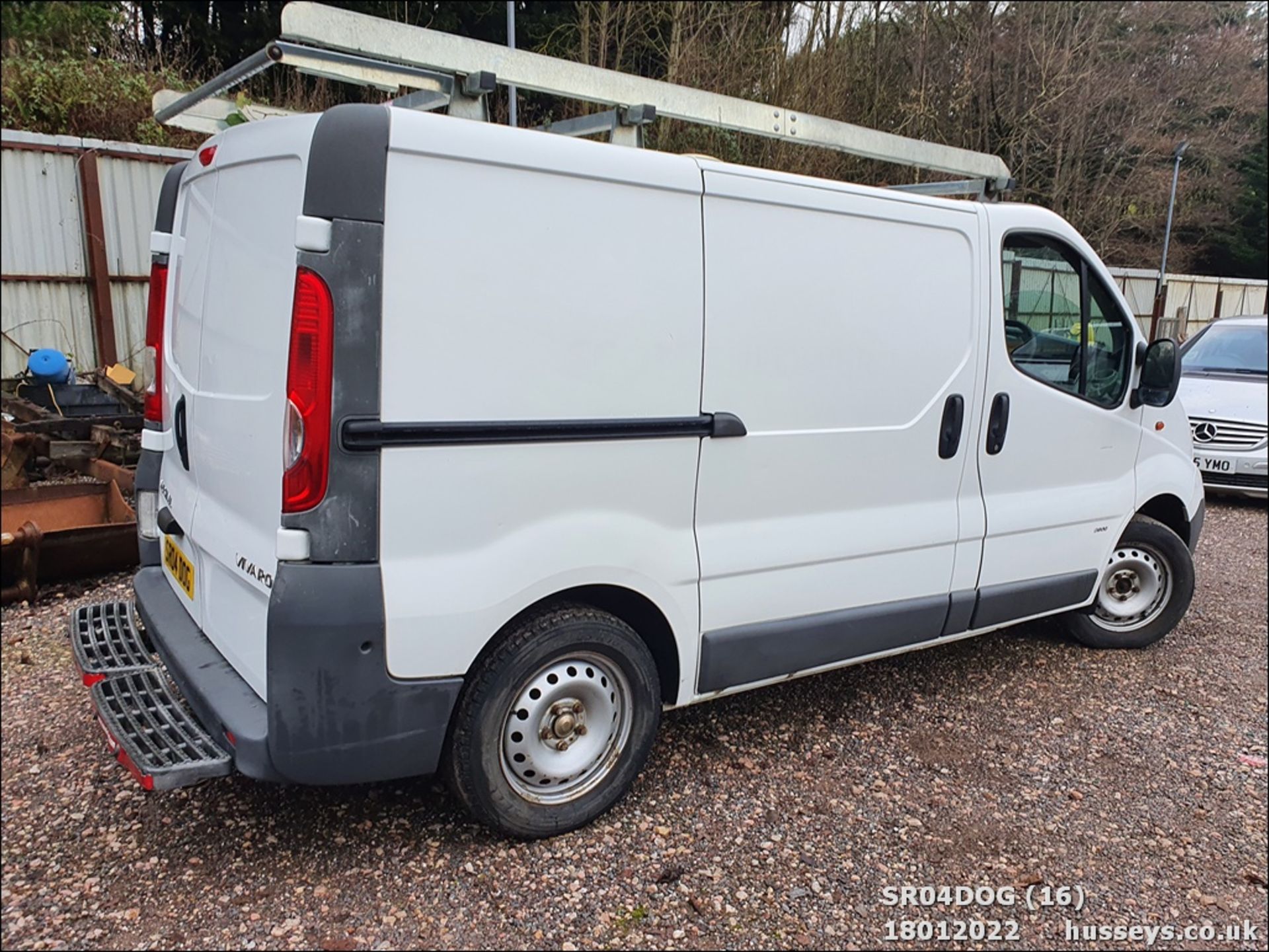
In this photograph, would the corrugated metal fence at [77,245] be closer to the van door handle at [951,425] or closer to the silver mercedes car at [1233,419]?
the van door handle at [951,425]

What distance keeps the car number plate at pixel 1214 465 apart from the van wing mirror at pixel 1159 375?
5196 millimetres

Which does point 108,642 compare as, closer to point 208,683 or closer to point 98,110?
point 208,683

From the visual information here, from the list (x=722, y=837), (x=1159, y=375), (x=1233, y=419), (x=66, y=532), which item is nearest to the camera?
(x=722, y=837)

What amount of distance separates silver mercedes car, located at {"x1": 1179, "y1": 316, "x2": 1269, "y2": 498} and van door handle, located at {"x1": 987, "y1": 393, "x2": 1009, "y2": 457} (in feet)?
18.5

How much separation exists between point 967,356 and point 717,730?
1.82 metres

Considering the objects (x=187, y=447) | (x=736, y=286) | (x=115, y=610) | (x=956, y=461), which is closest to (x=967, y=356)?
(x=956, y=461)

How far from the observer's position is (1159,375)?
14.0ft

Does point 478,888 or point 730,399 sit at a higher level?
point 730,399

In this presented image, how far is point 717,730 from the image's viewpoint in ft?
12.3

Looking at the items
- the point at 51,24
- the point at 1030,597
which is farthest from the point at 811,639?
the point at 51,24

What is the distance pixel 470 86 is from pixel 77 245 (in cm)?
736

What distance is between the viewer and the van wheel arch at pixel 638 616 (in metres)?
2.80

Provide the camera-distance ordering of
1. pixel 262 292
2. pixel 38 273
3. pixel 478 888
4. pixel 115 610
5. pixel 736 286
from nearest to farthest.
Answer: pixel 262 292
pixel 478 888
pixel 736 286
pixel 115 610
pixel 38 273

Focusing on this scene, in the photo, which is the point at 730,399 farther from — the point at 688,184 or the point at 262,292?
the point at 262,292
